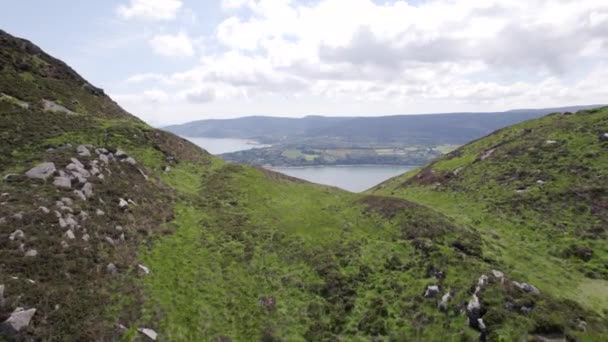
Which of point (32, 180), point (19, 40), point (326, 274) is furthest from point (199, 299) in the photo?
point (19, 40)

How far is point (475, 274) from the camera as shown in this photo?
21453 mm

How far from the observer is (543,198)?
3644cm

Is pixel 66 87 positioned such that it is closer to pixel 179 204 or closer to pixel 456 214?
pixel 179 204

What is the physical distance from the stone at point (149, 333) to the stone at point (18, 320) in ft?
14.2

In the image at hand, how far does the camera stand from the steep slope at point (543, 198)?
2475 centimetres

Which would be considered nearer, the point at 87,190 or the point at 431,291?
the point at 431,291

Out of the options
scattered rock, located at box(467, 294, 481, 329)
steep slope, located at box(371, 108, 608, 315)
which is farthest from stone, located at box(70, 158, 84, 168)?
steep slope, located at box(371, 108, 608, 315)

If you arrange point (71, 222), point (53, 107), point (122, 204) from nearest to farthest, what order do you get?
point (71, 222) < point (122, 204) < point (53, 107)

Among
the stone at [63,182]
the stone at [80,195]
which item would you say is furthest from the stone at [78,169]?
the stone at [80,195]

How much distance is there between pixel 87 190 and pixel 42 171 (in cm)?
338

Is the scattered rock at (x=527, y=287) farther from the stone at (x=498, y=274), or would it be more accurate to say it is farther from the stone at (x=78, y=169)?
the stone at (x=78, y=169)

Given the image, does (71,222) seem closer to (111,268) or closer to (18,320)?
(111,268)

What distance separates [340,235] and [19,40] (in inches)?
2415

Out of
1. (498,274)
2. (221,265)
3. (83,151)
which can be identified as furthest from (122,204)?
(498,274)
